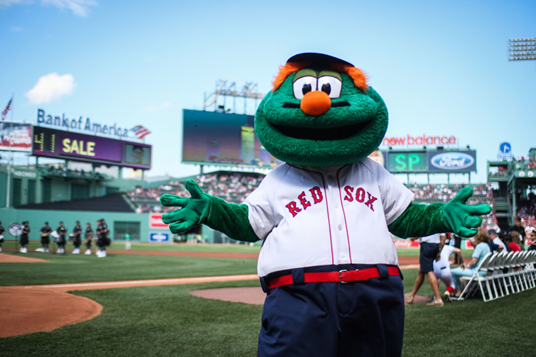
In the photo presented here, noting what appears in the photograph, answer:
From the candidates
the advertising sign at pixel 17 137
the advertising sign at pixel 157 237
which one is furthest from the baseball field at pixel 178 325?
the advertising sign at pixel 17 137

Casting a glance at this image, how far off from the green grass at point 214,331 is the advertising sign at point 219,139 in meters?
39.9

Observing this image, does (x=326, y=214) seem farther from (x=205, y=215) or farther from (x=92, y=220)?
(x=92, y=220)

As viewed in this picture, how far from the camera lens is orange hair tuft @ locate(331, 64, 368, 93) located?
264 centimetres

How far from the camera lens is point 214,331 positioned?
5.74 m

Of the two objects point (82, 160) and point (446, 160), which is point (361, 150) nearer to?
point (82, 160)

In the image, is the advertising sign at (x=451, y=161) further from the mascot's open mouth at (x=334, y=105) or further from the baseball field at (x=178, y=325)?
the mascot's open mouth at (x=334, y=105)

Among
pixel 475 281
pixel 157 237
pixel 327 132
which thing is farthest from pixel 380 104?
pixel 157 237

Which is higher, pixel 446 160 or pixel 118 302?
pixel 446 160

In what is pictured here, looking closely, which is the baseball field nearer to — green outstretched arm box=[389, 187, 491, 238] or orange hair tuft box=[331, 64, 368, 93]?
green outstretched arm box=[389, 187, 491, 238]

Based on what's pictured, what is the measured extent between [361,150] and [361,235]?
1.53 feet

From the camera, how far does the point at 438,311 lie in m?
7.01

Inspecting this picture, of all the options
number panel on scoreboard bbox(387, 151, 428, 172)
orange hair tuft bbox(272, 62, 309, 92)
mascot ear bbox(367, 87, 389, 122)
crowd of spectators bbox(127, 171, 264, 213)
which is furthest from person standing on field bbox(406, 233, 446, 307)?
number panel on scoreboard bbox(387, 151, 428, 172)

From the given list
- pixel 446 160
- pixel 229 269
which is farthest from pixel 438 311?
pixel 446 160

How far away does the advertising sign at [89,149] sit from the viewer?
1613 inches
